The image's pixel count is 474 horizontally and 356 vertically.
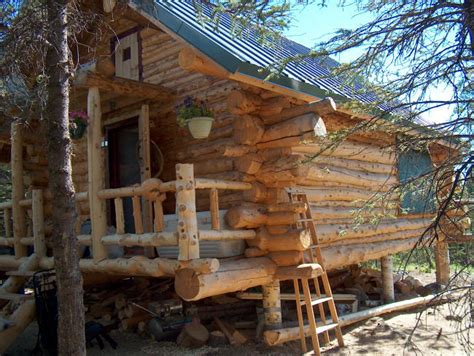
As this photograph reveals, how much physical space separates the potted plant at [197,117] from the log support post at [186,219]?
1421 millimetres

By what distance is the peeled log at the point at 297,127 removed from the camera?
6793mm

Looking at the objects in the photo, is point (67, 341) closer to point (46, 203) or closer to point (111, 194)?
point (111, 194)

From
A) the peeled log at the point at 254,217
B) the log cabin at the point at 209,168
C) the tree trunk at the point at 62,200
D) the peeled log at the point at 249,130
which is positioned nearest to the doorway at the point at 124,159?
the log cabin at the point at 209,168

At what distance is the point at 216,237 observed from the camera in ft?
20.7

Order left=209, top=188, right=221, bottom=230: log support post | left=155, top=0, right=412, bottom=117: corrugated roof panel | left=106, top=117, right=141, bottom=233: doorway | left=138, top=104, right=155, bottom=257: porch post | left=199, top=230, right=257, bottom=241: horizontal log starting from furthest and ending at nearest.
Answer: left=106, top=117, right=141, bottom=233: doorway
left=138, top=104, right=155, bottom=257: porch post
left=209, top=188, right=221, bottom=230: log support post
left=155, top=0, right=412, bottom=117: corrugated roof panel
left=199, top=230, right=257, bottom=241: horizontal log

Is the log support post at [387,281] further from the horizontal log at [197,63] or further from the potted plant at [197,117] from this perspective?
the horizontal log at [197,63]

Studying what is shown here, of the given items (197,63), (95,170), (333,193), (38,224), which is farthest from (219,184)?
(38,224)

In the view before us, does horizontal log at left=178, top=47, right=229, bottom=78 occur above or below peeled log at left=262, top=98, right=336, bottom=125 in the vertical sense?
above

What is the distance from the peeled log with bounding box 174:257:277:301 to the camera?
581 centimetres

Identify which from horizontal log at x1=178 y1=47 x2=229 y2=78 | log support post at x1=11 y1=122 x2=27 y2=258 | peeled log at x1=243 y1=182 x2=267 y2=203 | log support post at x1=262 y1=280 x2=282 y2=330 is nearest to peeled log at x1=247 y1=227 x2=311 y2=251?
peeled log at x1=243 y1=182 x2=267 y2=203

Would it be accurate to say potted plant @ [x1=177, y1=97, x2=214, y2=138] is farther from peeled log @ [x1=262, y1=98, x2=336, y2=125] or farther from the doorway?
the doorway

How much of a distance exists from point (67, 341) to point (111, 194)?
257 centimetres

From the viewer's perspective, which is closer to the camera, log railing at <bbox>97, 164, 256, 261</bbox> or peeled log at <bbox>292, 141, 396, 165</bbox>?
log railing at <bbox>97, 164, 256, 261</bbox>

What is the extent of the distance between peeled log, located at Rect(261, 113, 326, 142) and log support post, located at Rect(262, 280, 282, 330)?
209 cm
